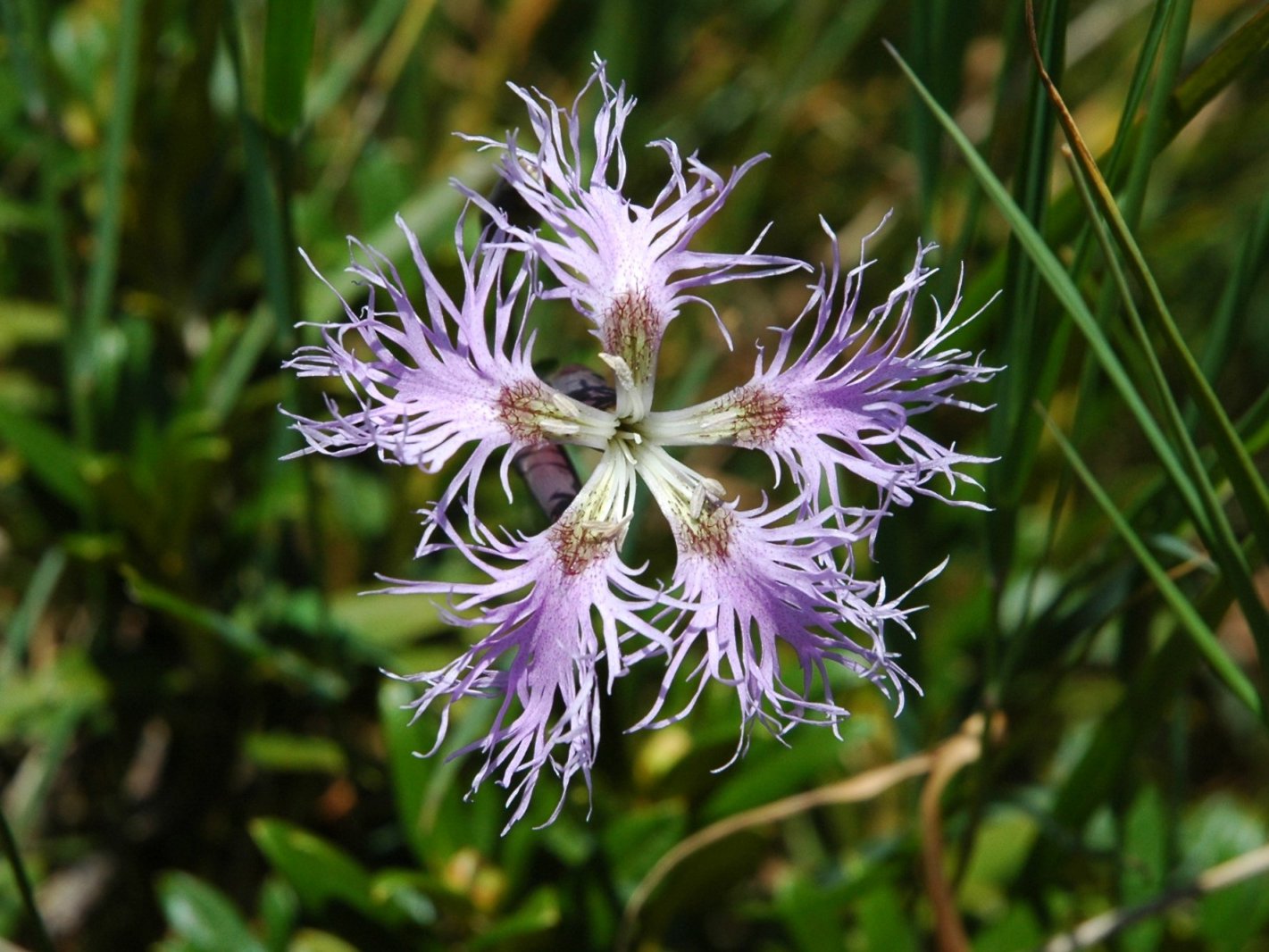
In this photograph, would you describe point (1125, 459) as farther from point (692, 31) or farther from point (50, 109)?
point (50, 109)

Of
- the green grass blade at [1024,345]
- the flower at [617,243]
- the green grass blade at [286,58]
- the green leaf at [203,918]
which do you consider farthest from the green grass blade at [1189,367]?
the green leaf at [203,918]

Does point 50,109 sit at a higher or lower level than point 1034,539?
higher

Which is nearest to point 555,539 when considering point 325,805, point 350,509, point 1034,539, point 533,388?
point 533,388

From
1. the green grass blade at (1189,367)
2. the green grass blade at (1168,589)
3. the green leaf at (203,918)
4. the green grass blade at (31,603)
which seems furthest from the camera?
the green grass blade at (31,603)

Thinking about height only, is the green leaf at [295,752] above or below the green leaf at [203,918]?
above

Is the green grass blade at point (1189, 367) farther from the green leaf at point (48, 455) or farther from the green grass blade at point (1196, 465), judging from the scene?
the green leaf at point (48, 455)

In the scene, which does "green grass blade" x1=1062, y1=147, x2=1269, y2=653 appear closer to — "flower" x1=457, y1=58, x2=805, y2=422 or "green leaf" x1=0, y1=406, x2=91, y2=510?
"flower" x1=457, y1=58, x2=805, y2=422
